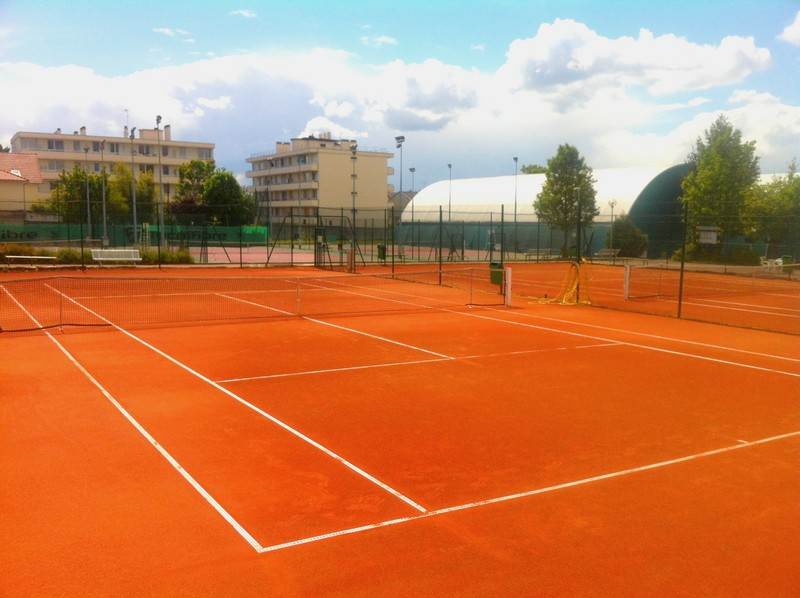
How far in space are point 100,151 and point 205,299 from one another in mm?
84017

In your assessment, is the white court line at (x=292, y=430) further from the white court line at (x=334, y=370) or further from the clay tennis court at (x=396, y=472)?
the white court line at (x=334, y=370)

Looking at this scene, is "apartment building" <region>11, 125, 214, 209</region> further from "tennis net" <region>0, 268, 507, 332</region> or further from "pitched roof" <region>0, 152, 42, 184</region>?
"tennis net" <region>0, 268, 507, 332</region>

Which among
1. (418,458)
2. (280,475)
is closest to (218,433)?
(280,475)

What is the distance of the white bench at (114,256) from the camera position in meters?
33.4

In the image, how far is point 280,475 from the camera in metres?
6.98

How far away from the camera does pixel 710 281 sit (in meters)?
33.8

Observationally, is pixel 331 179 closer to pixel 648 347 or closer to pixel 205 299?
pixel 205 299

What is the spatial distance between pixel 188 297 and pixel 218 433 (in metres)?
15.7

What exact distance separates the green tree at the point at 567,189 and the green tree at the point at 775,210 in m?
10.9

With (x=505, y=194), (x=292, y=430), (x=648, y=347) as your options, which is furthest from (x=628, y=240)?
(x=292, y=430)

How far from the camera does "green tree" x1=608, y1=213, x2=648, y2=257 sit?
50525 millimetres

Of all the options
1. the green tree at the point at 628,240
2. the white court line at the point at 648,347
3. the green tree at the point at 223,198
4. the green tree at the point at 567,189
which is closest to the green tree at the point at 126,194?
the green tree at the point at 223,198

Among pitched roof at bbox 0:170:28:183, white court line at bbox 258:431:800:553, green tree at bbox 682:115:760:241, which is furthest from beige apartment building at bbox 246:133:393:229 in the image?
white court line at bbox 258:431:800:553

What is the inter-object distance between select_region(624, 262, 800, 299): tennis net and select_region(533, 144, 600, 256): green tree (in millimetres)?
10150
